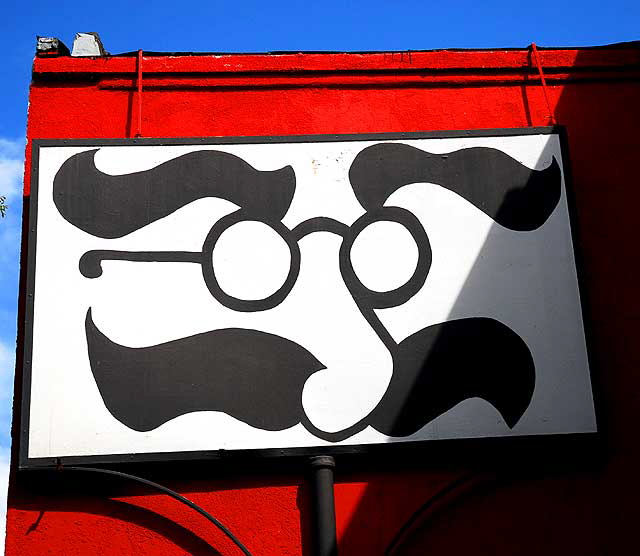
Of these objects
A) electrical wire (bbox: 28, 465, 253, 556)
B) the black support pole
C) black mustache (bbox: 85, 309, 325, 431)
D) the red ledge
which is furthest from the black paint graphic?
the red ledge

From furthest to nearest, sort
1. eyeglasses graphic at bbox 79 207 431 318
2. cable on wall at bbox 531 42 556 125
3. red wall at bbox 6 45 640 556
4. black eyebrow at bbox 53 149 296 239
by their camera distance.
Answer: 1. cable on wall at bbox 531 42 556 125
2. black eyebrow at bbox 53 149 296 239
3. eyeglasses graphic at bbox 79 207 431 318
4. red wall at bbox 6 45 640 556

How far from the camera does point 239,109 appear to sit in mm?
6305

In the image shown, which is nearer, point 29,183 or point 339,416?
point 339,416

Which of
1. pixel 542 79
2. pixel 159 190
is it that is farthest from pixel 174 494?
pixel 542 79

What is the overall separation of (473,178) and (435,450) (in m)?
1.64

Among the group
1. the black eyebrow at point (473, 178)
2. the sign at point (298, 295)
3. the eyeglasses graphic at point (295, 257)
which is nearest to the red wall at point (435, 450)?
the sign at point (298, 295)

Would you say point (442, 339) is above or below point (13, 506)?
above

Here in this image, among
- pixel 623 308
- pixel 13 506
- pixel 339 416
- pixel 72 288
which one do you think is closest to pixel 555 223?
pixel 623 308

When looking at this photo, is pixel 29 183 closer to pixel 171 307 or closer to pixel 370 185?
pixel 171 307

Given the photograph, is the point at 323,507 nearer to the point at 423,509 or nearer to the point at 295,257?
the point at 423,509

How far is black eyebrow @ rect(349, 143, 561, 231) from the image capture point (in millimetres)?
5816

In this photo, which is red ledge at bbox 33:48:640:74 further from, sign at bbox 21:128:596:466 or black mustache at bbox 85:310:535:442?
black mustache at bbox 85:310:535:442

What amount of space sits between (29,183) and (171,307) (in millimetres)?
1223

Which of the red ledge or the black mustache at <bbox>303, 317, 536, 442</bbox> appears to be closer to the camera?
the black mustache at <bbox>303, 317, 536, 442</bbox>
